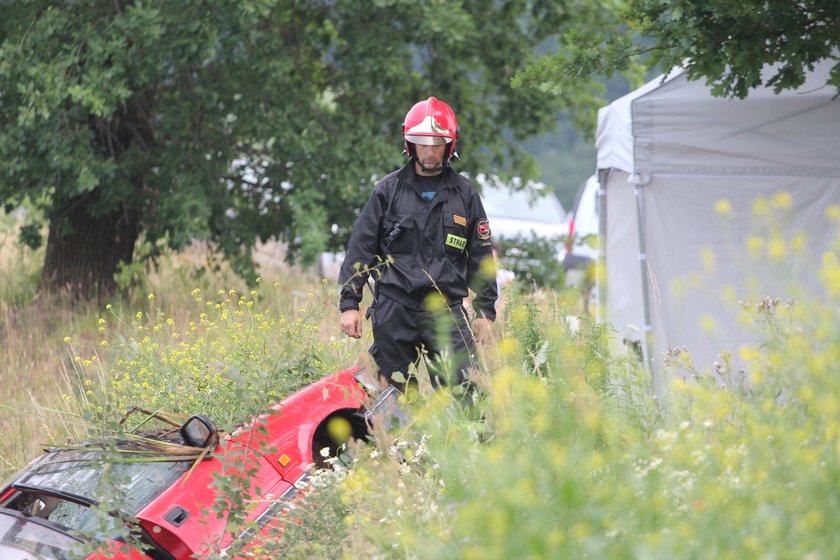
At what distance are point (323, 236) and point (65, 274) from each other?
105 inches

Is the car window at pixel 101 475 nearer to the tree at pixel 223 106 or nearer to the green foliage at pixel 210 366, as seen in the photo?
the green foliage at pixel 210 366

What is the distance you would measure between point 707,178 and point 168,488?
5223 mm

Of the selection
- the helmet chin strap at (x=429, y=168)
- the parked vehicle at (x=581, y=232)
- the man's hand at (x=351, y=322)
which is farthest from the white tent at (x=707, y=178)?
the parked vehicle at (x=581, y=232)

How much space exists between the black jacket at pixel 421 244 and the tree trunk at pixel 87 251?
19.5 feet

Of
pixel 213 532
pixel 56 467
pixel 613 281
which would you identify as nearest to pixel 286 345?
pixel 213 532

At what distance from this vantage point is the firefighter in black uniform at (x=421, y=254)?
591 cm

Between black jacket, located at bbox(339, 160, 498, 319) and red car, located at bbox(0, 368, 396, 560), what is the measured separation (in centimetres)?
81

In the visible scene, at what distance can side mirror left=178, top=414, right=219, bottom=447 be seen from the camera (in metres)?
4.89

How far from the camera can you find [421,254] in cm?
598

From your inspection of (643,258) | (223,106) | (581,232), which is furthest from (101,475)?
(581,232)

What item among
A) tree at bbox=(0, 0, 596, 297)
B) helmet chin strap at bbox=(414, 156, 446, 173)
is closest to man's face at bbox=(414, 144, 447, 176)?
helmet chin strap at bbox=(414, 156, 446, 173)

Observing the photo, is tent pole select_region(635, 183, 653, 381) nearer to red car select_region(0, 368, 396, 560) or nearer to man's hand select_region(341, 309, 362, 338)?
man's hand select_region(341, 309, 362, 338)

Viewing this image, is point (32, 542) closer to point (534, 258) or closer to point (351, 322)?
point (351, 322)

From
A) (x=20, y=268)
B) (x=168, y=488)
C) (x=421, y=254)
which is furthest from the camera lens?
(x=20, y=268)
